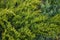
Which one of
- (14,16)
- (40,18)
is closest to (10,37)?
(14,16)

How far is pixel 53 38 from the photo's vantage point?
2.71 m

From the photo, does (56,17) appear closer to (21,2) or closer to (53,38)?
(53,38)

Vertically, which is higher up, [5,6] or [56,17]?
[5,6]

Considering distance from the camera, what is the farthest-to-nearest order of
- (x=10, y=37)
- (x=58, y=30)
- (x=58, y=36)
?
(x=58, y=36) → (x=58, y=30) → (x=10, y=37)

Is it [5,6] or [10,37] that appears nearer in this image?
[10,37]

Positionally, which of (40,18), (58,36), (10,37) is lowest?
(58,36)

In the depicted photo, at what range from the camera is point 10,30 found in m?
2.44

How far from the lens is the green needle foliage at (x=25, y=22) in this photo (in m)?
2.45

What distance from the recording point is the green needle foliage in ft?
8.04

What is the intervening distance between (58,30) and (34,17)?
375 millimetres

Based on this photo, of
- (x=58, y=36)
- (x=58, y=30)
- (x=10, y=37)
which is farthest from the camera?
(x=58, y=36)

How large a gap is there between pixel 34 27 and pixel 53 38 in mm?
361

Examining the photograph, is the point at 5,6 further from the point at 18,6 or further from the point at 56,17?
the point at 56,17

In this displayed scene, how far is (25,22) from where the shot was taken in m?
2.52
